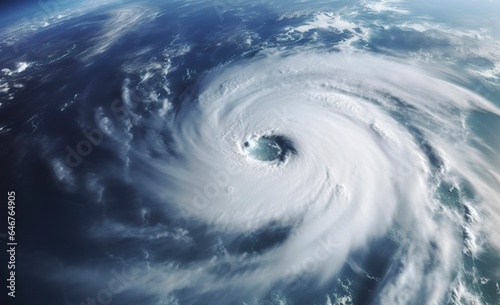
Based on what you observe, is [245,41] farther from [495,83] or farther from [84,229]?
[84,229]

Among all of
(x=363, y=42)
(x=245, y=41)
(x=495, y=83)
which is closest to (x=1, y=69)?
(x=245, y=41)

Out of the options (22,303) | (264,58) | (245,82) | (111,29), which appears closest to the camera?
(22,303)

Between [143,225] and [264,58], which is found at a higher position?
[264,58]

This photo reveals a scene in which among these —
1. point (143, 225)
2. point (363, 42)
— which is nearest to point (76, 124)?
point (143, 225)

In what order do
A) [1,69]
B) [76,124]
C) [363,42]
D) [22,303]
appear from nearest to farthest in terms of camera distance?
[22,303] → [76,124] → [363,42] → [1,69]

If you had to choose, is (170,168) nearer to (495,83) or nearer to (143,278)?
(143,278)

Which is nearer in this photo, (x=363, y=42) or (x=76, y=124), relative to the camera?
(x=76, y=124)
